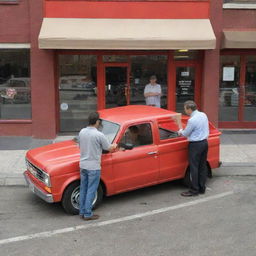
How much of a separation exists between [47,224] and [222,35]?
817 cm

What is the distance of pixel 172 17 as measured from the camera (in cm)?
1123

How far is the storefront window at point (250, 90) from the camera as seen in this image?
12.3 meters

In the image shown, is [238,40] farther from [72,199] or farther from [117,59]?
[72,199]

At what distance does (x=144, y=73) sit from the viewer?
39.2ft

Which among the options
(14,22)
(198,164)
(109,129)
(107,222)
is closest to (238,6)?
(14,22)

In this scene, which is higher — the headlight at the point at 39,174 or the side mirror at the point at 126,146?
the side mirror at the point at 126,146

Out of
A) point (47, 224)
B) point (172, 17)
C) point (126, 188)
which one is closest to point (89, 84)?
point (172, 17)

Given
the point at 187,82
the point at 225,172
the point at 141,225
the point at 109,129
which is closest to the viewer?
the point at 141,225

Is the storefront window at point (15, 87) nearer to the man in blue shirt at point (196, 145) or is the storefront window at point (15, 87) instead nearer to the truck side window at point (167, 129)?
the truck side window at point (167, 129)

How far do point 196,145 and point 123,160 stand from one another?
1322 mm

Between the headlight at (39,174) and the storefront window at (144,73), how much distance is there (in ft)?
20.4

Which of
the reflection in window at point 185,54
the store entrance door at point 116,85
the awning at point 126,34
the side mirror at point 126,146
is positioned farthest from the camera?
the reflection in window at point 185,54

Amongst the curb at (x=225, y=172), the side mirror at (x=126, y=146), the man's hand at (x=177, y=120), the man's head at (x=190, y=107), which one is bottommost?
the curb at (x=225, y=172)

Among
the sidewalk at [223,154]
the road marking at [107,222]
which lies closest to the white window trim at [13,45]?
the sidewalk at [223,154]
